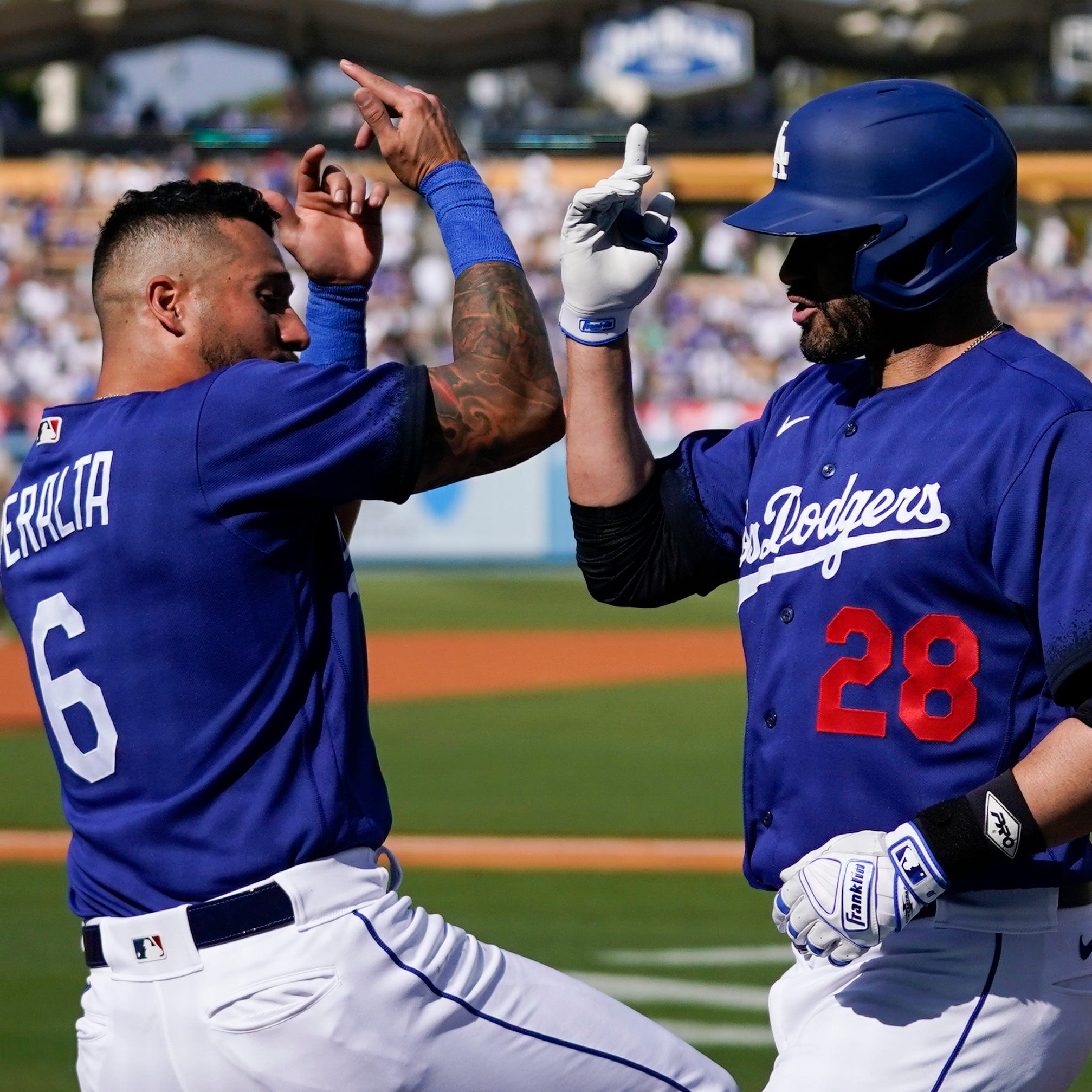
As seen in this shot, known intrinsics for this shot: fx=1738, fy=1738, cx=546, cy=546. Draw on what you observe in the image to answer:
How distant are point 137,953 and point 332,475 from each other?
2.75 feet

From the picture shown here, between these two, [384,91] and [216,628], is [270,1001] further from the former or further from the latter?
[384,91]

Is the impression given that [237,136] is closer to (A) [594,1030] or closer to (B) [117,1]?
(A) [594,1030]

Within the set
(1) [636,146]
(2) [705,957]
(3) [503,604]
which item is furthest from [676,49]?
(1) [636,146]

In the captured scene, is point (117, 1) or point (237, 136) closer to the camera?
point (237, 136)

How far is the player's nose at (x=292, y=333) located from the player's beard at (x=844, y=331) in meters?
0.90

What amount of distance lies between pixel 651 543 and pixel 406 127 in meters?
0.92

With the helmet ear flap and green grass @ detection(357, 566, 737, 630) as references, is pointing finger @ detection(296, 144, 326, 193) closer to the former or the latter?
the helmet ear flap

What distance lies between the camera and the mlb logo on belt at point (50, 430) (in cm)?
305

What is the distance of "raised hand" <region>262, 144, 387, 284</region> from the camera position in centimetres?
363

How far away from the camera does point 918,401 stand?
2.92 m

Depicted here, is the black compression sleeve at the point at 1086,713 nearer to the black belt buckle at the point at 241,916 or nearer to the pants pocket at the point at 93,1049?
the black belt buckle at the point at 241,916

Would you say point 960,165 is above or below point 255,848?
above

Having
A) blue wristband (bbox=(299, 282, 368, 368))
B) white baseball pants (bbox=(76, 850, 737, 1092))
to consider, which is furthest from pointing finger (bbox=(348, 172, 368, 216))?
white baseball pants (bbox=(76, 850, 737, 1092))

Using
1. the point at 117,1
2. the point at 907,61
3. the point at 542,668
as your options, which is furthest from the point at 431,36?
the point at 542,668
